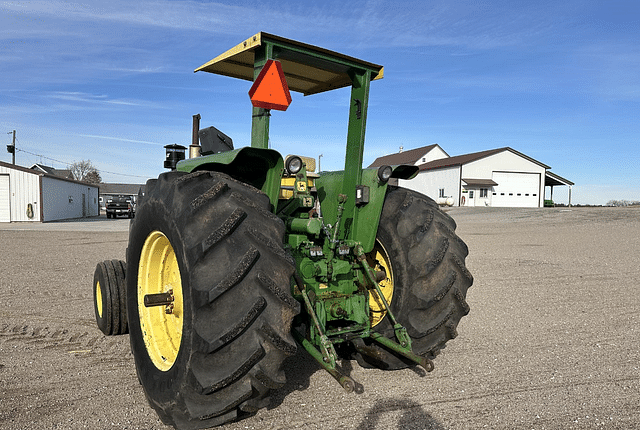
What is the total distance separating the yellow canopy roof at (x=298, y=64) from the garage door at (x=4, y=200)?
1165 inches

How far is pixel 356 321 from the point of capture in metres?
3.52

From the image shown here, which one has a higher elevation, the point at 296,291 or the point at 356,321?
the point at 296,291

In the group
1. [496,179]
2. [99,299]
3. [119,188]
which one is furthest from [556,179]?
[119,188]

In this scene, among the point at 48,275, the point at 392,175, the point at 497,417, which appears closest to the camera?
the point at 497,417

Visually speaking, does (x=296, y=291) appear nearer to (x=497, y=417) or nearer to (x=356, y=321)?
(x=356, y=321)

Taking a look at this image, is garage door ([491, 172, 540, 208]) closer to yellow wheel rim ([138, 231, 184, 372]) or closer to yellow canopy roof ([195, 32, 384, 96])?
yellow canopy roof ([195, 32, 384, 96])

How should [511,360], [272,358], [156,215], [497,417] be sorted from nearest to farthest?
[272,358]
[156,215]
[497,417]
[511,360]

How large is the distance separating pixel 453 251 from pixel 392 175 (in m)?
0.78

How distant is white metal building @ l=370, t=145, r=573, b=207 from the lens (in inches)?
1730

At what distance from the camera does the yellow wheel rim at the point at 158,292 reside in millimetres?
3215

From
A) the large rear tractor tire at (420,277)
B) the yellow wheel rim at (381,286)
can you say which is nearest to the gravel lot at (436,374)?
the large rear tractor tire at (420,277)

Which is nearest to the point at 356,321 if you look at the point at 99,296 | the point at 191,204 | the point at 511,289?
the point at 191,204

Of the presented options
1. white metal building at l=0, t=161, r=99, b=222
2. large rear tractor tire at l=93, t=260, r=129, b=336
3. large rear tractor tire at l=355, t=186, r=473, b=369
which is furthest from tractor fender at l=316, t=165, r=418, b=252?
white metal building at l=0, t=161, r=99, b=222

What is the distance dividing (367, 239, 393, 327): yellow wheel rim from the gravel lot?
483 mm
